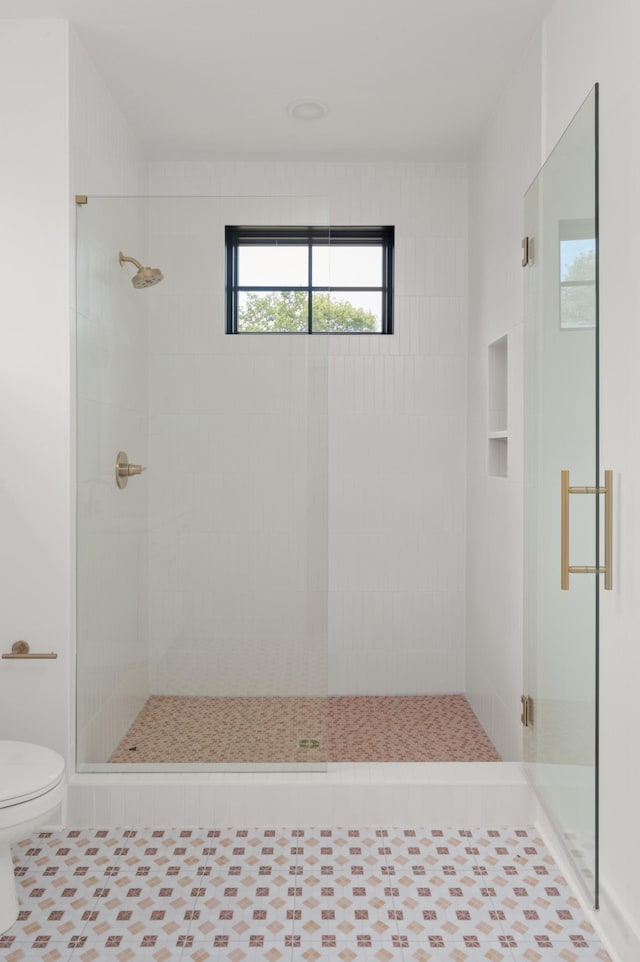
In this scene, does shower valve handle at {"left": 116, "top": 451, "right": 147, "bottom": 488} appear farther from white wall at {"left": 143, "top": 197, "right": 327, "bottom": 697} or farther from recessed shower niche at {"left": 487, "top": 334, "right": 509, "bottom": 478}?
recessed shower niche at {"left": 487, "top": 334, "right": 509, "bottom": 478}

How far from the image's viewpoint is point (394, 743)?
3.08 metres

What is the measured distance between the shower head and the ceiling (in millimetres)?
753

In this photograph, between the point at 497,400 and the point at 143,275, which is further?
the point at 497,400

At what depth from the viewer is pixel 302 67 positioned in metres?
2.71

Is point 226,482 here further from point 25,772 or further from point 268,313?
point 25,772

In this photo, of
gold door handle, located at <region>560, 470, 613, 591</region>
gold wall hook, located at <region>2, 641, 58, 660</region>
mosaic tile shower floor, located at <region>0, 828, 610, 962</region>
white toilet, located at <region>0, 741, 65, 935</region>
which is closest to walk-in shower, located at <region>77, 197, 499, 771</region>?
gold wall hook, located at <region>2, 641, 58, 660</region>

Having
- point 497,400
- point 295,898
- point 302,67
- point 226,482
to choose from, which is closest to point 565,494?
point 226,482

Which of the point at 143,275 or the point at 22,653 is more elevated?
the point at 143,275

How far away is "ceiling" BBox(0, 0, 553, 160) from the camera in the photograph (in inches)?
92.9

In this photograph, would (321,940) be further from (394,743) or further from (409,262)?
(409,262)

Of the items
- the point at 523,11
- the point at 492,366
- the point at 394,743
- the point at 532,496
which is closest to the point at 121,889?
the point at 394,743

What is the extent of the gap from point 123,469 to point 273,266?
844 mm

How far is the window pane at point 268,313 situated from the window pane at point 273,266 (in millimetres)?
42

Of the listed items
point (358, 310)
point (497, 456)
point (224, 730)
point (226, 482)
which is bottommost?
point (224, 730)
